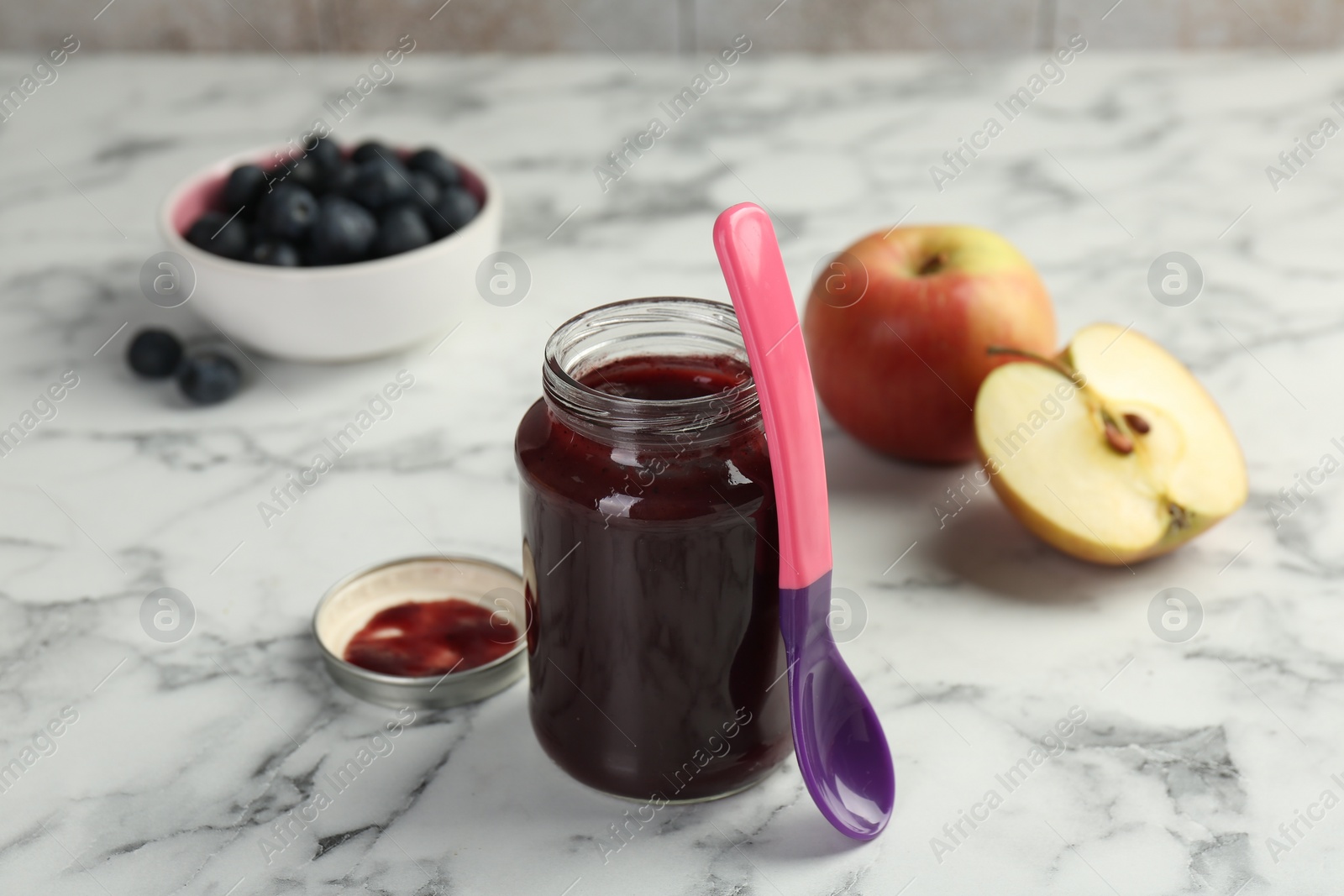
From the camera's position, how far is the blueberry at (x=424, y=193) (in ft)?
3.60

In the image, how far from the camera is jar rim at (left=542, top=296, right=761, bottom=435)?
611mm

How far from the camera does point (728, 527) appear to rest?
630 millimetres

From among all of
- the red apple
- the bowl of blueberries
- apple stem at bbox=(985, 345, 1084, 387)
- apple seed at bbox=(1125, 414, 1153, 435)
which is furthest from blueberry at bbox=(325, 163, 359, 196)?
apple seed at bbox=(1125, 414, 1153, 435)

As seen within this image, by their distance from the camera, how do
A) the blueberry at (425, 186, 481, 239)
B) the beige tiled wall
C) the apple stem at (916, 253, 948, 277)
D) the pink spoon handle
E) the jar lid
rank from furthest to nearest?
the beige tiled wall → the blueberry at (425, 186, 481, 239) → the apple stem at (916, 253, 948, 277) → the jar lid → the pink spoon handle

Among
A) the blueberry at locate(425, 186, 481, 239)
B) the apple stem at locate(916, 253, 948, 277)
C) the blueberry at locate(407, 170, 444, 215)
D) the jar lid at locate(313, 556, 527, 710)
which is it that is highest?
the blueberry at locate(407, 170, 444, 215)

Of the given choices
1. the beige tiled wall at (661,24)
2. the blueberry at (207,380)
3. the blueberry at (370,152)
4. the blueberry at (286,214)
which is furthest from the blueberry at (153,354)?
the beige tiled wall at (661,24)

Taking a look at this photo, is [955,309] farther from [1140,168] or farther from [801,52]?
[801,52]

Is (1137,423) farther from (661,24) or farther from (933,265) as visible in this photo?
(661,24)

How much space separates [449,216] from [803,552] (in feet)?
1.94

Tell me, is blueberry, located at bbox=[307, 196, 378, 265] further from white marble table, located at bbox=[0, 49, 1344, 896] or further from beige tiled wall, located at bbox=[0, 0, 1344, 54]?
beige tiled wall, located at bbox=[0, 0, 1344, 54]

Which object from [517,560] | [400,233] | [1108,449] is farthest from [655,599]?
[400,233]

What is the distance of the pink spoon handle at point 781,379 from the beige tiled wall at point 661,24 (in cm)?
129

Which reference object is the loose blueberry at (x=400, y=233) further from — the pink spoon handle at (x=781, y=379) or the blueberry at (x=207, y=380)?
the pink spoon handle at (x=781, y=379)

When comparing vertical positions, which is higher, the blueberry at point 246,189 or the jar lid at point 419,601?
the blueberry at point 246,189
